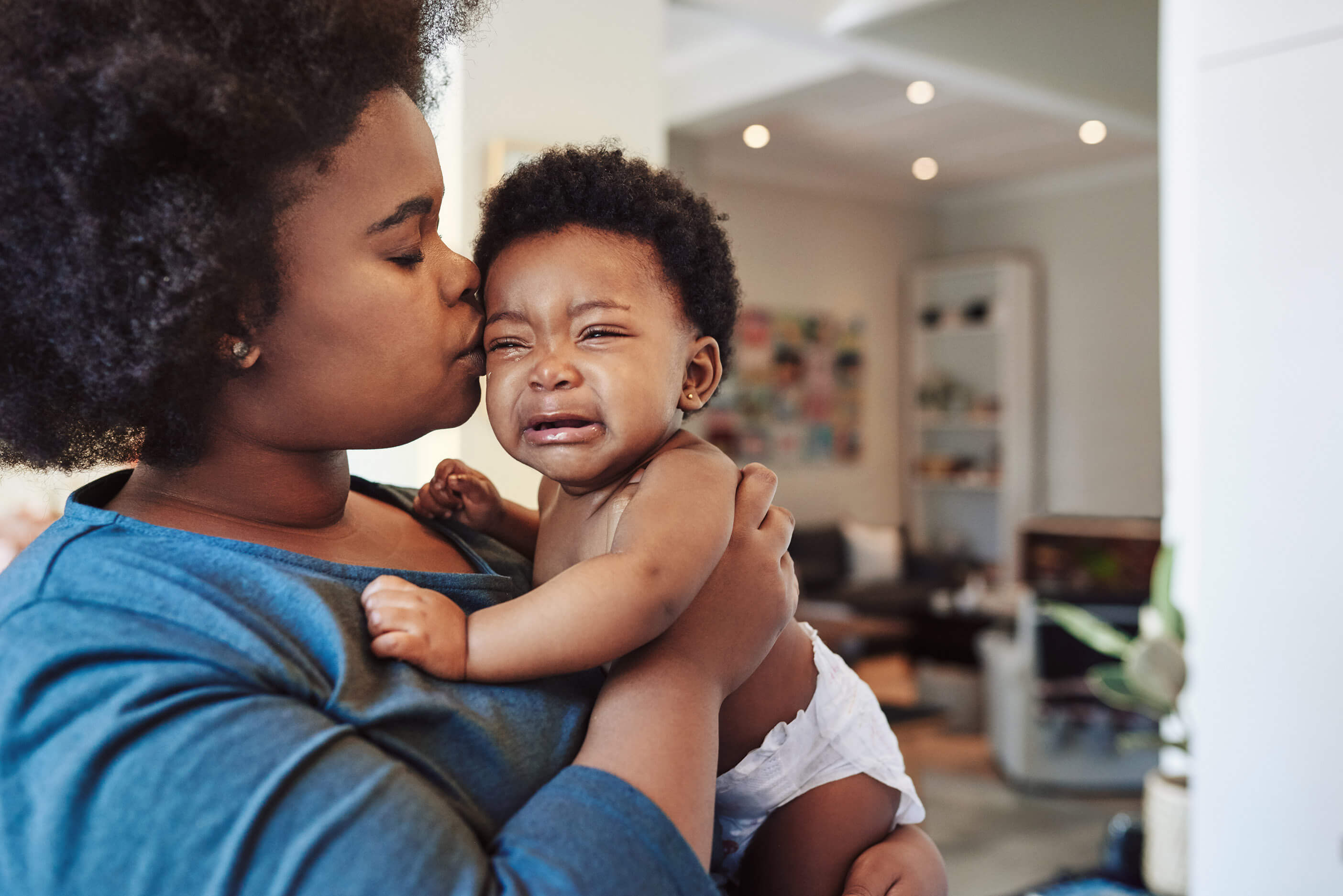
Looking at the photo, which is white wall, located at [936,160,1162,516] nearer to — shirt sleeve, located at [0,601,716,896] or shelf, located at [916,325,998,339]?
shelf, located at [916,325,998,339]

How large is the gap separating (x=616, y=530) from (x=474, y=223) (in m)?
1.09

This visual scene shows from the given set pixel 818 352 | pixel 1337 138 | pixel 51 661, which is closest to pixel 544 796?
pixel 51 661

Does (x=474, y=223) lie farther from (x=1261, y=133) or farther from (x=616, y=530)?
(x=1261, y=133)

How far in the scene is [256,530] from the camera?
80 centimetres

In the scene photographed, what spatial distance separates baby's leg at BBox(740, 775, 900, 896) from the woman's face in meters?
0.48

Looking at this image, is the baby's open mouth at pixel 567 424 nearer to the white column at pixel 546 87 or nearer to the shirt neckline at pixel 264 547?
the shirt neckline at pixel 264 547

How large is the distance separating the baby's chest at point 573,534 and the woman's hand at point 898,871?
36 cm

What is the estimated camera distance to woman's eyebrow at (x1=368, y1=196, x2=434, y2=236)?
0.74 m

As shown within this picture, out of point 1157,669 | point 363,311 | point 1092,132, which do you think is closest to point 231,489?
point 363,311

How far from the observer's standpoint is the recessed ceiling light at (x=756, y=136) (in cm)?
618

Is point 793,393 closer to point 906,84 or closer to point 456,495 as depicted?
point 906,84

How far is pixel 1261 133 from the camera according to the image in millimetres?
2387

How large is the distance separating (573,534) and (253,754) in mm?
410

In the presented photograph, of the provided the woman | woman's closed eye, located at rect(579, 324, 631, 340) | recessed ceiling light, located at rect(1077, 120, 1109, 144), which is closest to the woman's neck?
the woman
